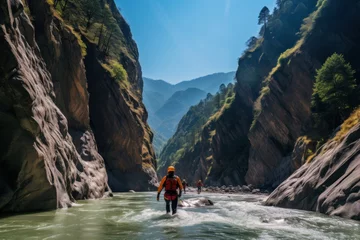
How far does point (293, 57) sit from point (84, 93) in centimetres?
4218

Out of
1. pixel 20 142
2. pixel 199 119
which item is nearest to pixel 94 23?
pixel 20 142

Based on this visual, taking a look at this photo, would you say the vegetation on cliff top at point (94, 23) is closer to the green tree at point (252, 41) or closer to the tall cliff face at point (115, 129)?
the tall cliff face at point (115, 129)

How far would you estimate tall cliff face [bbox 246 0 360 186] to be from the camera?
5719cm

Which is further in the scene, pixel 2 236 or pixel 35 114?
pixel 35 114

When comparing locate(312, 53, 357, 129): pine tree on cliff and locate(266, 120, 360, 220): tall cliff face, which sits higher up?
locate(312, 53, 357, 129): pine tree on cliff

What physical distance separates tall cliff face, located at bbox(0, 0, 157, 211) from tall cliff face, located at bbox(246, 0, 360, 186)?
2705 centimetres

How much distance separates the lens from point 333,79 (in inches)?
1690

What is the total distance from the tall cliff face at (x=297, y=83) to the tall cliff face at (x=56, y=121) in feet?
88.8

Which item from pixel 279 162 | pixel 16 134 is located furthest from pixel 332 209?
pixel 279 162

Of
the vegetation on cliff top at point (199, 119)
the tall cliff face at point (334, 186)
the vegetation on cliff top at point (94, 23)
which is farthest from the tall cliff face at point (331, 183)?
the vegetation on cliff top at point (199, 119)

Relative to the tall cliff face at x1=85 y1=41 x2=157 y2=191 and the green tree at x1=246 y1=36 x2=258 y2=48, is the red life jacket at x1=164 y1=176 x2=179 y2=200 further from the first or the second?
the green tree at x1=246 y1=36 x2=258 y2=48

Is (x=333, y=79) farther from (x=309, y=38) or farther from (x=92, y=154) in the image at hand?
(x=92, y=154)

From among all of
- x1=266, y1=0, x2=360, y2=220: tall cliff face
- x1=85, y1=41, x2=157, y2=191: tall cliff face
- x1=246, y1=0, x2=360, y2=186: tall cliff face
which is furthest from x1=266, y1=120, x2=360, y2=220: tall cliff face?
x1=85, y1=41, x2=157, y2=191: tall cliff face

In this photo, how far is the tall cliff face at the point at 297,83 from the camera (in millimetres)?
57188
